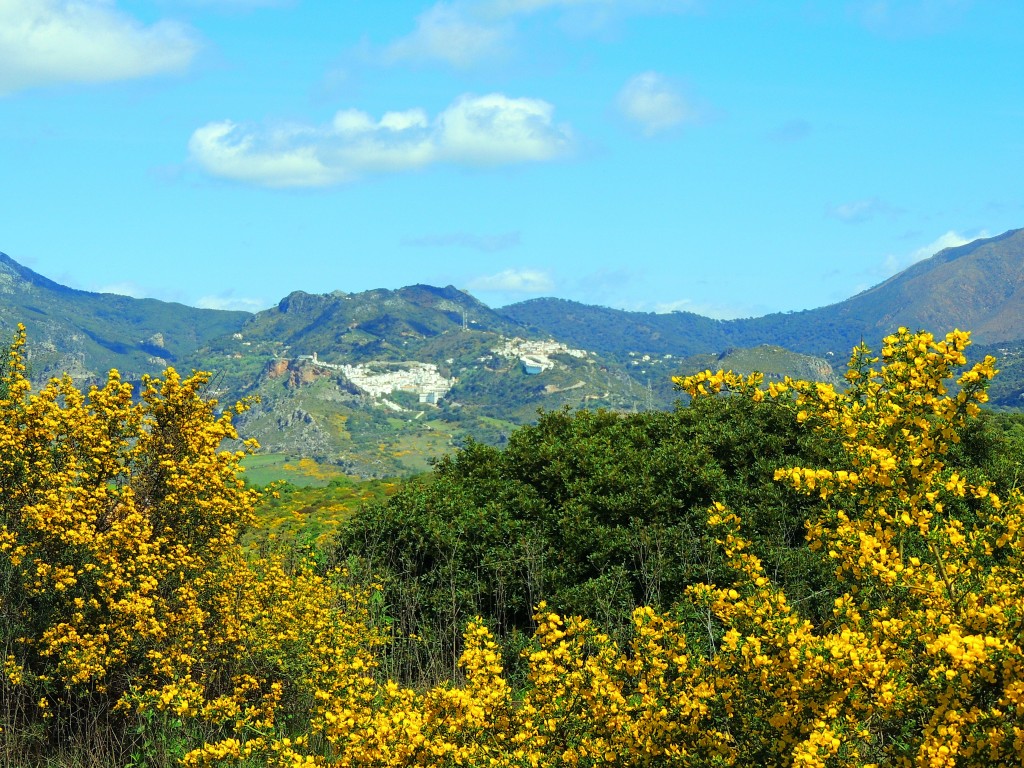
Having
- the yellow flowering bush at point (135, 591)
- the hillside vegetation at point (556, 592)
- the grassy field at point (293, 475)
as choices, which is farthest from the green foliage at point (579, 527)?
the grassy field at point (293, 475)

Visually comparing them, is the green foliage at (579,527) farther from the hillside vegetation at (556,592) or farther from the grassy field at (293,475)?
the grassy field at (293,475)

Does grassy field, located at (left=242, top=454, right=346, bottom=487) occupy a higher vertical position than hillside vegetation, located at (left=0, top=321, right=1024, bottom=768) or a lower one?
lower

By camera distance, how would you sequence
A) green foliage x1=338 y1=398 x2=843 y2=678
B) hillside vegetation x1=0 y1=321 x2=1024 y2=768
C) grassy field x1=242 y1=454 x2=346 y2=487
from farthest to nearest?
grassy field x1=242 y1=454 x2=346 y2=487, green foliage x1=338 y1=398 x2=843 y2=678, hillside vegetation x1=0 y1=321 x2=1024 y2=768

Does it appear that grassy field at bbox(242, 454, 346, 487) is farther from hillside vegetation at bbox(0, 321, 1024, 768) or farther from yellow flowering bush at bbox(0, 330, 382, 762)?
hillside vegetation at bbox(0, 321, 1024, 768)

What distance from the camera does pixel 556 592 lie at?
15352 millimetres

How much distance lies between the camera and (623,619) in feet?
47.9

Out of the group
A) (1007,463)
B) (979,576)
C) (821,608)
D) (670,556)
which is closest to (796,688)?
(979,576)

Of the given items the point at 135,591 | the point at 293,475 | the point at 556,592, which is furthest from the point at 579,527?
the point at 293,475

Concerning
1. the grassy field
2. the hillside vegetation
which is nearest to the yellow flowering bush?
the hillside vegetation

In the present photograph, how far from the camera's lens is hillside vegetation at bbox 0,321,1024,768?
22.0ft

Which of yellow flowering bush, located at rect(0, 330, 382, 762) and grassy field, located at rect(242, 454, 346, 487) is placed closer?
yellow flowering bush, located at rect(0, 330, 382, 762)

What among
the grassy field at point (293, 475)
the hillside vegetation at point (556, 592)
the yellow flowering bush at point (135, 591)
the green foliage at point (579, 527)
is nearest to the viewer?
the hillside vegetation at point (556, 592)

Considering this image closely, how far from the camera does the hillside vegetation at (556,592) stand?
22.0ft

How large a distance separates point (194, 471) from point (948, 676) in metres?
9.53
